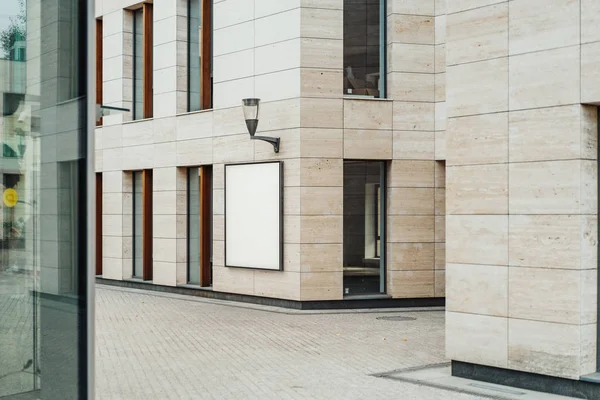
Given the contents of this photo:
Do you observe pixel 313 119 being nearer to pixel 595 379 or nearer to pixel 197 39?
pixel 197 39

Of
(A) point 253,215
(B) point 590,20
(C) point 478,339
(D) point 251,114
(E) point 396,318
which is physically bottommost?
(E) point 396,318

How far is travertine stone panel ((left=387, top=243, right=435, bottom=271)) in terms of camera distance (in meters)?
17.6

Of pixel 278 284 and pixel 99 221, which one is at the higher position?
pixel 99 221

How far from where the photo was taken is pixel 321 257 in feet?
56.3

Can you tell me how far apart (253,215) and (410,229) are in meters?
3.36

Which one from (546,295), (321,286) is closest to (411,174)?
(321,286)

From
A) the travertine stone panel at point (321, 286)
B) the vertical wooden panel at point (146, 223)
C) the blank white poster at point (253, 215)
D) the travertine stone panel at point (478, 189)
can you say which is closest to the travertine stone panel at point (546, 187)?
the travertine stone panel at point (478, 189)

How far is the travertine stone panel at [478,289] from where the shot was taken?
957cm

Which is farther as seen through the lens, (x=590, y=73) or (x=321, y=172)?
(x=321, y=172)

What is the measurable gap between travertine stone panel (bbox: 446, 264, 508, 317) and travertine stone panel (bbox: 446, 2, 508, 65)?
2.48 meters

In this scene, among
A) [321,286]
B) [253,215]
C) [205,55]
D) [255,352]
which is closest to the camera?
[255,352]

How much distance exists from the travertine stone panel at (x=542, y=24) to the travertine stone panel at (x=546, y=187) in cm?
130

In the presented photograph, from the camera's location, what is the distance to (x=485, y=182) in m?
9.80

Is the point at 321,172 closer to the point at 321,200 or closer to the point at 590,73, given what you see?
the point at 321,200
